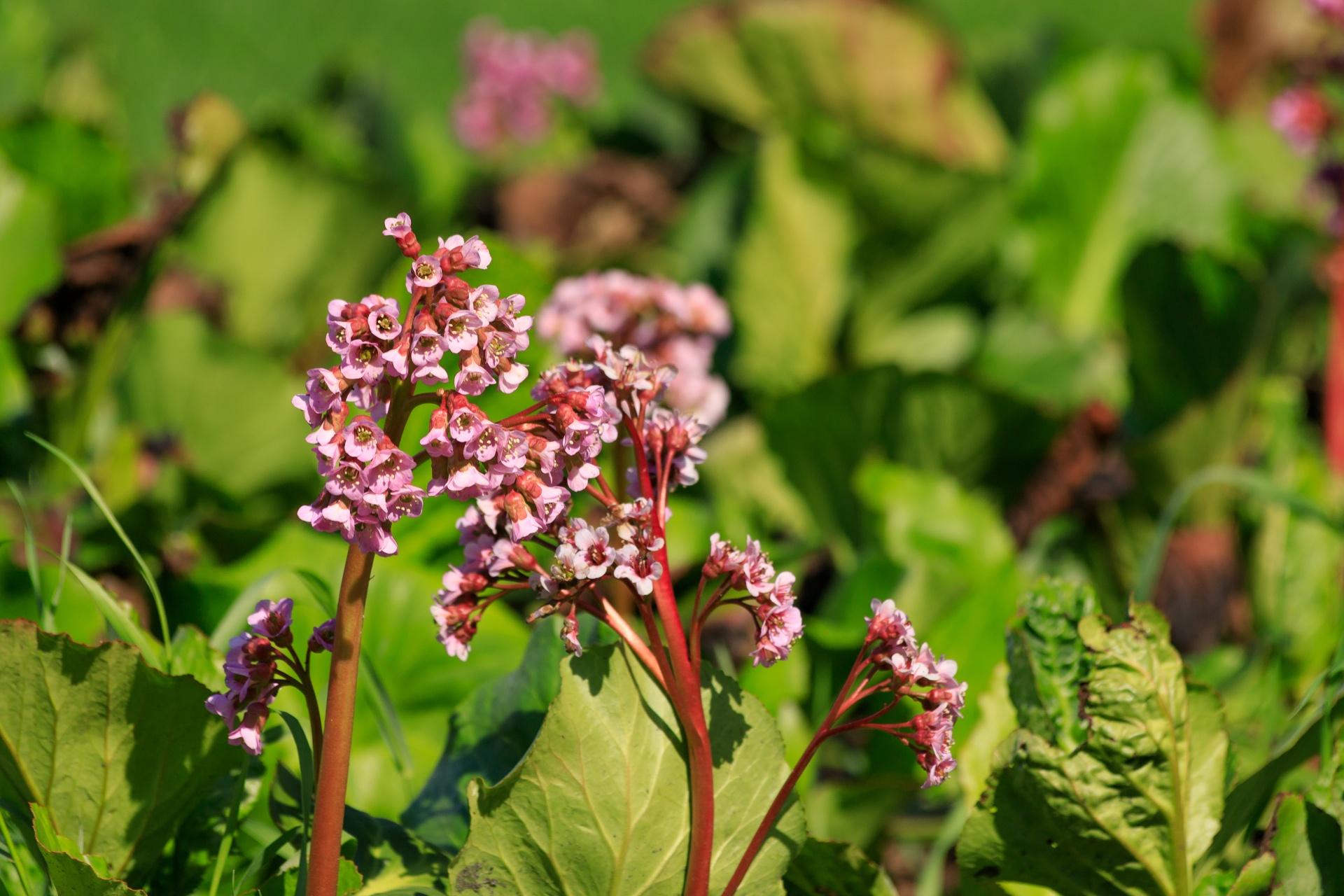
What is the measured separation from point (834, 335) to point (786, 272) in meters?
0.13

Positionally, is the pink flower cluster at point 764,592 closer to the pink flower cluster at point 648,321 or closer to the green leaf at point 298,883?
the green leaf at point 298,883

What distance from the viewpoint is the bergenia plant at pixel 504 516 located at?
48 centimetres

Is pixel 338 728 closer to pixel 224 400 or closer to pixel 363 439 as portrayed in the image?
pixel 363 439

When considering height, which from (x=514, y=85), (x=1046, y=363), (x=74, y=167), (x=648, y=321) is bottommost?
(x=648, y=321)

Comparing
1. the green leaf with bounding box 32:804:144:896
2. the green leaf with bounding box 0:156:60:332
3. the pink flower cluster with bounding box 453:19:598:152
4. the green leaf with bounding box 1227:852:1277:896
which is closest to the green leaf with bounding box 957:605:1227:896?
the green leaf with bounding box 1227:852:1277:896

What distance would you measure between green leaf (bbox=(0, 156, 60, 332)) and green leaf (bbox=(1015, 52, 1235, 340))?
1240 millimetres

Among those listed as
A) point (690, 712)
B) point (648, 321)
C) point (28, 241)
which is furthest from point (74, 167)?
point (690, 712)

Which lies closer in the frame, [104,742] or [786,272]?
[104,742]

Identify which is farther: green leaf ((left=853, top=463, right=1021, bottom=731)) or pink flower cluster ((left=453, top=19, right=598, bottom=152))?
pink flower cluster ((left=453, top=19, right=598, bottom=152))

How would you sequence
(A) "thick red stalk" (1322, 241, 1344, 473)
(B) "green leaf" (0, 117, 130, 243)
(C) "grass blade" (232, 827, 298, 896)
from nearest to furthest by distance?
(C) "grass blade" (232, 827, 298, 896) < (A) "thick red stalk" (1322, 241, 1344, 473) < (B) "green leaf" (0, 117, 130, 243)

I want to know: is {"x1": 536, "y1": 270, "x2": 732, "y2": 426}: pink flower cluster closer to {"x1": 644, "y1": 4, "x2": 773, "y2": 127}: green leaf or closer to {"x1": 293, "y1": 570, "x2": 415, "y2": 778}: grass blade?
{"x1": 293, "y1": 570, "x2": 415, "y2": 778}: grass blade

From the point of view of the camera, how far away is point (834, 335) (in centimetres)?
167

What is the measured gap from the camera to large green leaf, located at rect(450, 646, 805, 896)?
0.56 meters

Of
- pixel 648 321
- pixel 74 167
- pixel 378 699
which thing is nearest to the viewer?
pixel 378 699
